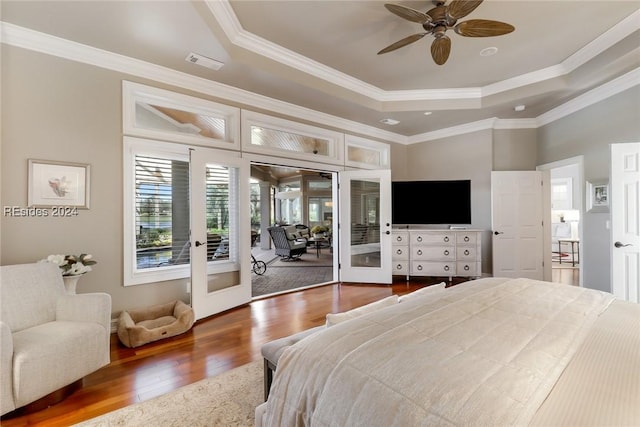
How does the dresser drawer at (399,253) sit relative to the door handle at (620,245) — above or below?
below

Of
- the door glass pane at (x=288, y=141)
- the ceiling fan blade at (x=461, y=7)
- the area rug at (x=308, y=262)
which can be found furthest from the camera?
the area rug at (x=308, y=262)

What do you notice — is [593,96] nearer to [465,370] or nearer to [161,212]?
[465,370]

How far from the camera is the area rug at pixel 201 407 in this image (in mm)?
1677

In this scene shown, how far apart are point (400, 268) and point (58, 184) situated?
4833 millimetres

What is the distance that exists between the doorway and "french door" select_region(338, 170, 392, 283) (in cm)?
137

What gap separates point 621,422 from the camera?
2.35ft

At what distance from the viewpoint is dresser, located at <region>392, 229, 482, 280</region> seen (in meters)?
4.92

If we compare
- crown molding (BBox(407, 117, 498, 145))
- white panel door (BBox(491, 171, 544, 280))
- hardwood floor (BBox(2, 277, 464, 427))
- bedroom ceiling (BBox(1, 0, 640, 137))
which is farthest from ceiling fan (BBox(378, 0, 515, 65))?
hardwood floor (BBox(2, 277, 464, 427))

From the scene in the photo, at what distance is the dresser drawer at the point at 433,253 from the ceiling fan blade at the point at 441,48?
312 centimetres

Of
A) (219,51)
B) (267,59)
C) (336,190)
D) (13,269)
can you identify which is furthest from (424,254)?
(13,269)

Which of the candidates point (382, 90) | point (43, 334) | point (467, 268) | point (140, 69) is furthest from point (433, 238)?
point (43, 334)

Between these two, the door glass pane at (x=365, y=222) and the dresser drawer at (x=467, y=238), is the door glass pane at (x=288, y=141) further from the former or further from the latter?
the dresser drawer at (x=467, y=238)

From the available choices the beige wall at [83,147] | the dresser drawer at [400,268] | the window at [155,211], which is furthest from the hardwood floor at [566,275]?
the window at [155,211]

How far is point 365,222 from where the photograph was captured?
519 centimetres
